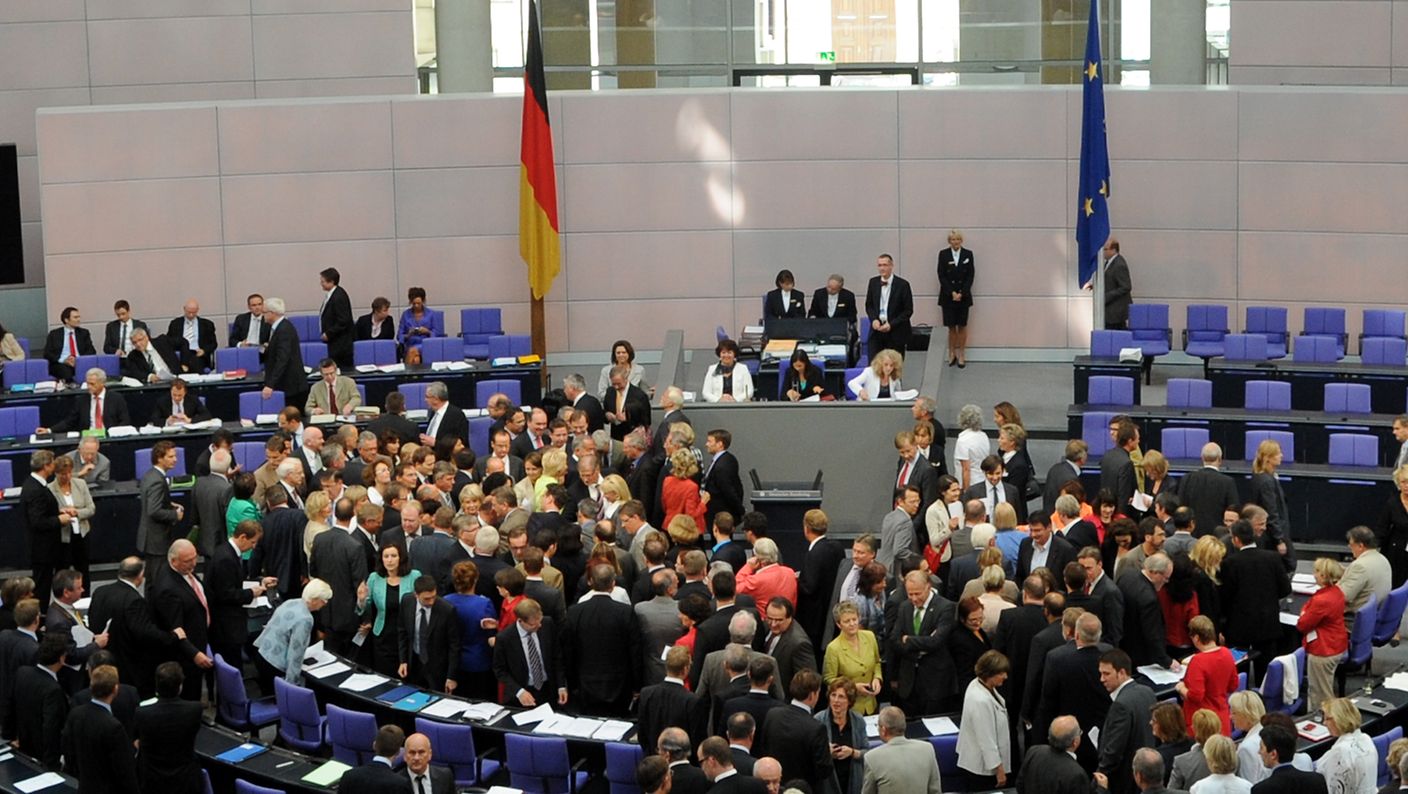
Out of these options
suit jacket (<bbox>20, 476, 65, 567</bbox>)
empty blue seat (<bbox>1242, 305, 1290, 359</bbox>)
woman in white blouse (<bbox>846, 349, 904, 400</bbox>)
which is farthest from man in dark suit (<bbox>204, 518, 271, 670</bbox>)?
empty blue seat (<bbox>1242, 305, 1290, 359</bbox>)

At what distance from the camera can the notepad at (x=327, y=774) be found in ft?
31.6

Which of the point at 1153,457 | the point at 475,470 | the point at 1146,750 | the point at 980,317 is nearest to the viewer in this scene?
the point at 1146,750

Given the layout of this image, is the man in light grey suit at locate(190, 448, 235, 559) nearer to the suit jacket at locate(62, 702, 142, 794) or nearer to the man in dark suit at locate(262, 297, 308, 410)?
the man in dark suit at locate(262, 297, 308, 410)

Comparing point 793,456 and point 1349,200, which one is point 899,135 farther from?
point 793,456

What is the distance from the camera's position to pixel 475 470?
14242 mm

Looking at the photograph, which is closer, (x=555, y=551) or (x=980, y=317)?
(x=555, y=551)

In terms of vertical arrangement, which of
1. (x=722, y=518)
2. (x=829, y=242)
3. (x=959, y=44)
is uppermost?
(x=959, y=44)

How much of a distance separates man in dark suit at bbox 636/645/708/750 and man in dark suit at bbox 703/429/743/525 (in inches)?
160

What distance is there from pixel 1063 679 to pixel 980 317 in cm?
1203

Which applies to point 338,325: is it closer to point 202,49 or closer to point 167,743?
point 202,49

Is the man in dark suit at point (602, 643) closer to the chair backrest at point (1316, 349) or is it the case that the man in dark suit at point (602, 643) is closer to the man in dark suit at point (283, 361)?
the man in dark suit at point (283, 361)

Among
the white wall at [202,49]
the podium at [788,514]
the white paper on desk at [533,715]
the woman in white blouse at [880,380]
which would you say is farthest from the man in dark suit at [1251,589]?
the white wall at [202,49]

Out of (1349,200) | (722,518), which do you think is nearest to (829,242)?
(1349,200)

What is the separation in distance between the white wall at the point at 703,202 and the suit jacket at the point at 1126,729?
1233cm
